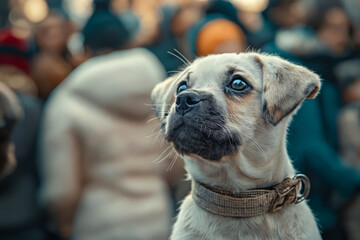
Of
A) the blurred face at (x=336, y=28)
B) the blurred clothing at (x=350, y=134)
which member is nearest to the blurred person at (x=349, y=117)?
the blurred clothing at (x=350, y=134)

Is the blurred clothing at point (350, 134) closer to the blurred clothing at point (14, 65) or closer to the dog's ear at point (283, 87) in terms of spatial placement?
the dog's ear at point (283, 87)

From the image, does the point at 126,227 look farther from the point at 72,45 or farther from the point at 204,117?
the point at 72,45

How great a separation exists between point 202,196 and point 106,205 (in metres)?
1.88

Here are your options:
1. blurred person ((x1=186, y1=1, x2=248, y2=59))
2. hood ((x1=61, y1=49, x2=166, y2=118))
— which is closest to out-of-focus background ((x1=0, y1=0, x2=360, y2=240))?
hood ((x1=61, y1=49, x2=166, y2=118))

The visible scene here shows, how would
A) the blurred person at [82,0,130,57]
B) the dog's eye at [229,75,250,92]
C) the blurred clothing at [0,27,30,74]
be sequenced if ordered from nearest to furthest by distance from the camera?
the dog's eye at [229,75,250,92], the blurred person at [82,0,130,57], the blurred clothing at [0,27,30,74]

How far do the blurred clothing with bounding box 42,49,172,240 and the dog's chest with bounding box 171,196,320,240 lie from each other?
161 cm

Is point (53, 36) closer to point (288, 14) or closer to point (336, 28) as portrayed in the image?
point (288, 14)

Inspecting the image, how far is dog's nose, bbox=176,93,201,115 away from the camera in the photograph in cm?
160

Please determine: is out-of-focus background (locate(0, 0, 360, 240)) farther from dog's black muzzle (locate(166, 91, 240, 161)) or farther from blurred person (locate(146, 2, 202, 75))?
dog's black muzzle (locate(166, 91, 240, 161))

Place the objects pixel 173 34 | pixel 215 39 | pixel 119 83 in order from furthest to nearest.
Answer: pixel 173 34, pixel 119 83, pixel 215 39

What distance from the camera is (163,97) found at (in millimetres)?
1785

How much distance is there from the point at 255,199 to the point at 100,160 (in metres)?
1.94

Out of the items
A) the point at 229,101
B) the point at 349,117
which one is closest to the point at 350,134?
the point at 349,117

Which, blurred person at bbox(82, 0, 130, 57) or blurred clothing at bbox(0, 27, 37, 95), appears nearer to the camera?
blurred person at bbox(82, 0, 130, 57)
